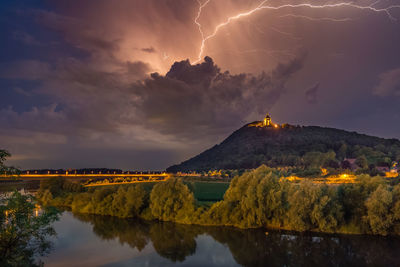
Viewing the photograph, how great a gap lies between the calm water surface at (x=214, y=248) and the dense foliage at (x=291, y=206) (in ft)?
4.87

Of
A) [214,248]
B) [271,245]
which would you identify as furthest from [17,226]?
[271,245]

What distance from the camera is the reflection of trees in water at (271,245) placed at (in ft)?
96.1

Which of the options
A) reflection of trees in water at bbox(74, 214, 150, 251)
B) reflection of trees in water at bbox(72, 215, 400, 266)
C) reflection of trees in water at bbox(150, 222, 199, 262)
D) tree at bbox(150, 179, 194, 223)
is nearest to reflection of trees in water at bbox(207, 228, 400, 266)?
reflection of trees in water at bbox(72, 215, 400, 266)

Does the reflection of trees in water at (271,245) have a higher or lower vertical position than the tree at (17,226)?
lower

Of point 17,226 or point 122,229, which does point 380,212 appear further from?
point 17,226

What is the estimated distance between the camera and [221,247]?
113 feet

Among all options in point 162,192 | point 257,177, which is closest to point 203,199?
point 162,192

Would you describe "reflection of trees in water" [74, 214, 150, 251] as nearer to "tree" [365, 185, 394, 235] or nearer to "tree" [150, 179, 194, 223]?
"tree" [150, 179, 194, 223]

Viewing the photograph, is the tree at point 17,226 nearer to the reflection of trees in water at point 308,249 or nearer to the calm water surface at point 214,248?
the calm water surface at point 214,248

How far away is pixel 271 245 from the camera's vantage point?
110 feet

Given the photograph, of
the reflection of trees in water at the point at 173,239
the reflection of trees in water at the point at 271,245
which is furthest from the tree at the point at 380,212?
the reflection of trees in water at the point at 173,239

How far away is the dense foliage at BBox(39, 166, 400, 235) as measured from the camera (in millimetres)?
34969

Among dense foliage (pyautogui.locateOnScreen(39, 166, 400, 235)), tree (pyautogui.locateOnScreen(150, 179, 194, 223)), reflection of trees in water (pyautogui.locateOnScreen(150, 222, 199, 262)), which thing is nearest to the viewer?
reflection of trees in water (pyautogui.locateOnScreen(150, 222, 199, 262))

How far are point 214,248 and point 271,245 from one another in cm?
624
